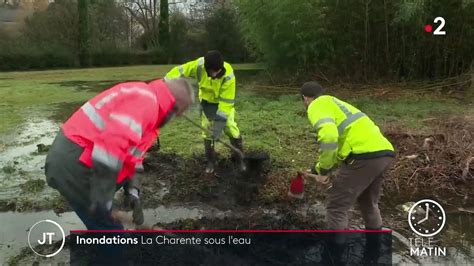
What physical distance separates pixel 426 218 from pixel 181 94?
338 centimetres

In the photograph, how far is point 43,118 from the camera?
10688 millimetres

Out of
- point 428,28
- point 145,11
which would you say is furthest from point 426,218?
point 145,11

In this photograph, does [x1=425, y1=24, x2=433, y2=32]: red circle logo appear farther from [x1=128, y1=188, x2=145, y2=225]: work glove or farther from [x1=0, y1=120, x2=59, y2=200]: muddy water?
[x1=128, y1=188, x2=145, y2=225]: work glove

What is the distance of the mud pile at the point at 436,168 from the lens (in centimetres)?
558

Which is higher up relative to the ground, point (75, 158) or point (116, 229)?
point (75, 158)

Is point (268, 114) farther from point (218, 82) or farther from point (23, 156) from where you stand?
point (23, 156)

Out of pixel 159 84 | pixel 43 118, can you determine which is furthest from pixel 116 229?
pixel 43 118

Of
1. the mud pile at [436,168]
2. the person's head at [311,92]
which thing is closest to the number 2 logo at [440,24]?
the mud pile at [436,168]

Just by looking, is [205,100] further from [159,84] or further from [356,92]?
[356,92]

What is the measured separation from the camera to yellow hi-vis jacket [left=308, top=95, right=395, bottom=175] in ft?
11.7

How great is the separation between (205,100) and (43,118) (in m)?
6.36

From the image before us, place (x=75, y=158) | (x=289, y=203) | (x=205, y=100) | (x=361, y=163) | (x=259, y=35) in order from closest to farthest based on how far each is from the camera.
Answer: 1. (x=75, y=158)
2. (x=361, y=163)
3. (x=289, y=203)
4. (x=205, y=100)
5. (x=259, y=35)

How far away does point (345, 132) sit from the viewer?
12.0 feet

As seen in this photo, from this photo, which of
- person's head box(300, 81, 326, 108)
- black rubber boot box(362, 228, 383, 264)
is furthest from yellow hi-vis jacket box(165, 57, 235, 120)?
black rubber boot box(362, 228, 383, 264)
